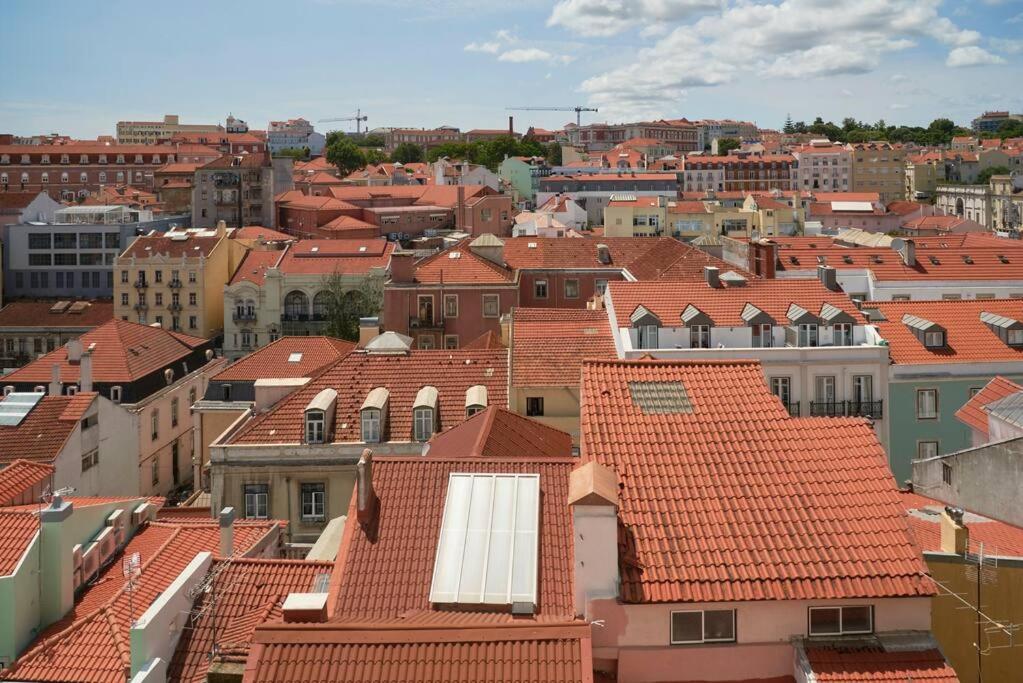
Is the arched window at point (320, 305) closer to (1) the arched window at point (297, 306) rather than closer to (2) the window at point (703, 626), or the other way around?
(1) the arched window at point (297, 306)

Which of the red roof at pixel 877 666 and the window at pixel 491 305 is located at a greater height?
the window at pixel 491 305

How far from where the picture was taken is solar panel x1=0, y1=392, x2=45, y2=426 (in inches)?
1352

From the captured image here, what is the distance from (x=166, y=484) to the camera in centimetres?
4822

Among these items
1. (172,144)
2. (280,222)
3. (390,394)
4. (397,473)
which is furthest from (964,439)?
(172,144)

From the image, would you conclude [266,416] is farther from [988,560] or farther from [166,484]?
[988,560]

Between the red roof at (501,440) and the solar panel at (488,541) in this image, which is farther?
the red roof at (501,440)

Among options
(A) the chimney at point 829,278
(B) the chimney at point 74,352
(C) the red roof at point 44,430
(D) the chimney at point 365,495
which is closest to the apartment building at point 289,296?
(B) the chimney at point 74,352

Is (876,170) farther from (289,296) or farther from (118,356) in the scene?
(118,356)

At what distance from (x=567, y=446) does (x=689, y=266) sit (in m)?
29.4

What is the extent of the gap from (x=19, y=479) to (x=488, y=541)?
637 inches

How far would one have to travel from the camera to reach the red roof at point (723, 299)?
36250mm

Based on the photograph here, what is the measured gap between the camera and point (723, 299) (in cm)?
3712

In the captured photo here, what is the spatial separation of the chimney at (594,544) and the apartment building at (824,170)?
539 ft

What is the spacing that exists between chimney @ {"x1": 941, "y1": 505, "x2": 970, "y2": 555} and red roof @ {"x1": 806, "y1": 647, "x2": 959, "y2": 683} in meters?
3.25
